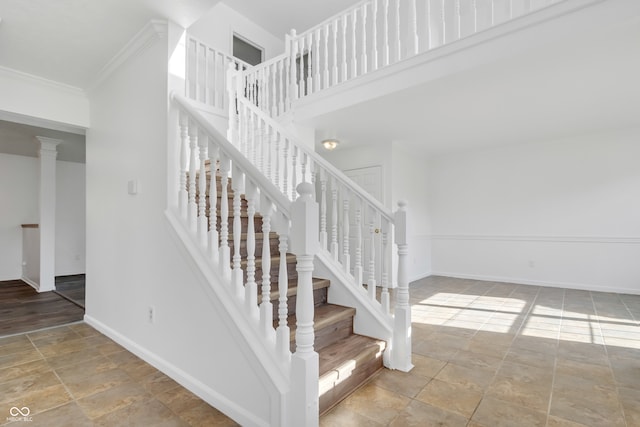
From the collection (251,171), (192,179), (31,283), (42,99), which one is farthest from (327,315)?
(31,283)

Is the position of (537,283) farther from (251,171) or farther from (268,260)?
(251,171)

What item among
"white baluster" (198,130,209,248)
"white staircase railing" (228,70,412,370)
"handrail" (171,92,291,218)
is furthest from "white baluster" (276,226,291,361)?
"white baluster" (198,130,209,248)

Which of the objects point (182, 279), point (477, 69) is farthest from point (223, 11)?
point (182, 279)

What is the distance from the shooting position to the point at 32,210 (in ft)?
19.5

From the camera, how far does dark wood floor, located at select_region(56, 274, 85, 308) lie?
4195 mm

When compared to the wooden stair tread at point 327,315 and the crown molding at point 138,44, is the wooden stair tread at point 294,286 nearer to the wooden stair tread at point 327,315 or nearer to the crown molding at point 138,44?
the wooden stair tread at point 327,315

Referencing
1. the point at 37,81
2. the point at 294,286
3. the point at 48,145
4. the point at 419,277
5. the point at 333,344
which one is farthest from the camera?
the point at 419,277

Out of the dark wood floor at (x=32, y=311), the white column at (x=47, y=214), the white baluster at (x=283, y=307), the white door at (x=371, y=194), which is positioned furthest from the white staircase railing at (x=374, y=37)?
the dark wood floor at (x=32, y=311)

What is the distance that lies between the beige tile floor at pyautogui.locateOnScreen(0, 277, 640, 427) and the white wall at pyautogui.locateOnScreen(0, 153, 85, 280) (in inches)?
163

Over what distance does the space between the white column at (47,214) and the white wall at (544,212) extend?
6.58 metres

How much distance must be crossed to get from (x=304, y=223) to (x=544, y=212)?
5.26 meters

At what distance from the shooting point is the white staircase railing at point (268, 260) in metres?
1.35

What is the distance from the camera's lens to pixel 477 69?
2732 mm

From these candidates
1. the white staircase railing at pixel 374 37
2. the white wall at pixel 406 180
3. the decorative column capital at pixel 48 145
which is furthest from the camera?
the white wall at pixel 406 180
